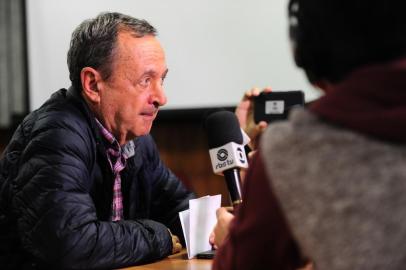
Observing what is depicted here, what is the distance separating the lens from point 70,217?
66.4 inches

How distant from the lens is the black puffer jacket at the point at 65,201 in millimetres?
1688

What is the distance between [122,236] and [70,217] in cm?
15

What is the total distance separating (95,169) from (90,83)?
276 mm

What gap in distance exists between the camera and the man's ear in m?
1.99

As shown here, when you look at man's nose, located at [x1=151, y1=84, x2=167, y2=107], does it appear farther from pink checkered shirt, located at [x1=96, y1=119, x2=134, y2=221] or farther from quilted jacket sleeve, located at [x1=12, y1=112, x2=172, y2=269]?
quilted jacket sleeve, located at [x1=12, y1=112, x2=172, y2=269]

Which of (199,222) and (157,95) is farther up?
(157,95)

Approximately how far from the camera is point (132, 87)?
6.56 ft

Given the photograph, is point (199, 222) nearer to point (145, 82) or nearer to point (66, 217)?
point (66, 217)

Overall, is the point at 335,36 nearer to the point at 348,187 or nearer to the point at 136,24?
the point at 348,187

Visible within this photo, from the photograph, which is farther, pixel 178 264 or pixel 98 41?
pixel 98 41

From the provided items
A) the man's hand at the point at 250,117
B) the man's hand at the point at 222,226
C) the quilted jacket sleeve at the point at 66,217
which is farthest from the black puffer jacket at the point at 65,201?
the man's hand at the point at 222,226

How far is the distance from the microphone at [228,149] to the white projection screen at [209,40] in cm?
166

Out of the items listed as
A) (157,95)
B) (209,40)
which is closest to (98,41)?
(157,95)

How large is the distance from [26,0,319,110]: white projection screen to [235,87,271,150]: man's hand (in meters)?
1.26
